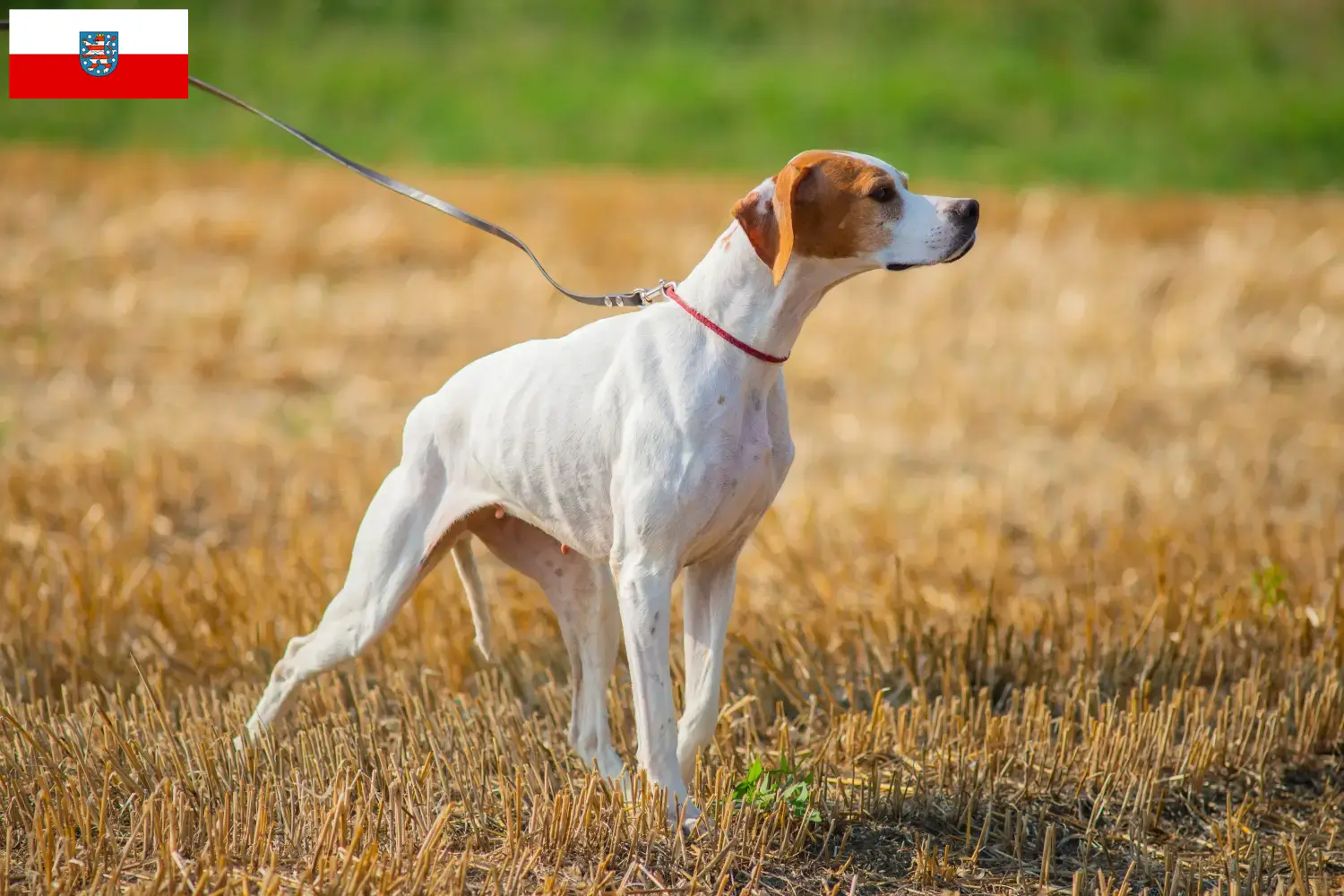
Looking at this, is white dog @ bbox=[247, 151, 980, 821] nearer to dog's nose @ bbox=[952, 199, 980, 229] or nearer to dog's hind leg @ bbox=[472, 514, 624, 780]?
dog's nose @ bbox=[952, 199, 980, 229]

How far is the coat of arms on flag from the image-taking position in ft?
20.7

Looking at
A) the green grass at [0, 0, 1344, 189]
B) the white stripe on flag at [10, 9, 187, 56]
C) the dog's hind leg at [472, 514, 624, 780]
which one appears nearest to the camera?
the dog's hind leg at [472, 514, 624, 780]

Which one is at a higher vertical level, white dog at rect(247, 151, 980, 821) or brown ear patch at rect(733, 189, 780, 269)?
brown ear patch at rect(733, 189, 780, 269)

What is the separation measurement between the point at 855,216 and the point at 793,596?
326 centimetres

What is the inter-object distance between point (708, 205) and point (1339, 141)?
15176 mm

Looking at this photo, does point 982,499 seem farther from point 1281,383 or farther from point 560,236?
point 560,236

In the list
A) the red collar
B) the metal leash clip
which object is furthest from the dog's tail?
the red collar

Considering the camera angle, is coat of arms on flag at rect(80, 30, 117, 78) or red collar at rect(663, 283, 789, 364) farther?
coat of arms on flag at rect(80, 30, 117, 78)

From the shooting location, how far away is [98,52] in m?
6.36

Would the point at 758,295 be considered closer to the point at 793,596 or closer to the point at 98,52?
the point at 793,596

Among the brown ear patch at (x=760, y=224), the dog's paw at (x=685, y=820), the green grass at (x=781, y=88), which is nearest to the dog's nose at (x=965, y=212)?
the brown ear patch at (x=760, y=224)

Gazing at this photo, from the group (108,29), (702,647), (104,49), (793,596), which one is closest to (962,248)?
(702,647)

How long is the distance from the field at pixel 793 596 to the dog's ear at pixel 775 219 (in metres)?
1.47

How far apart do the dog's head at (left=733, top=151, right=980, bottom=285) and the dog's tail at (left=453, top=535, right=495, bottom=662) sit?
1481mm
